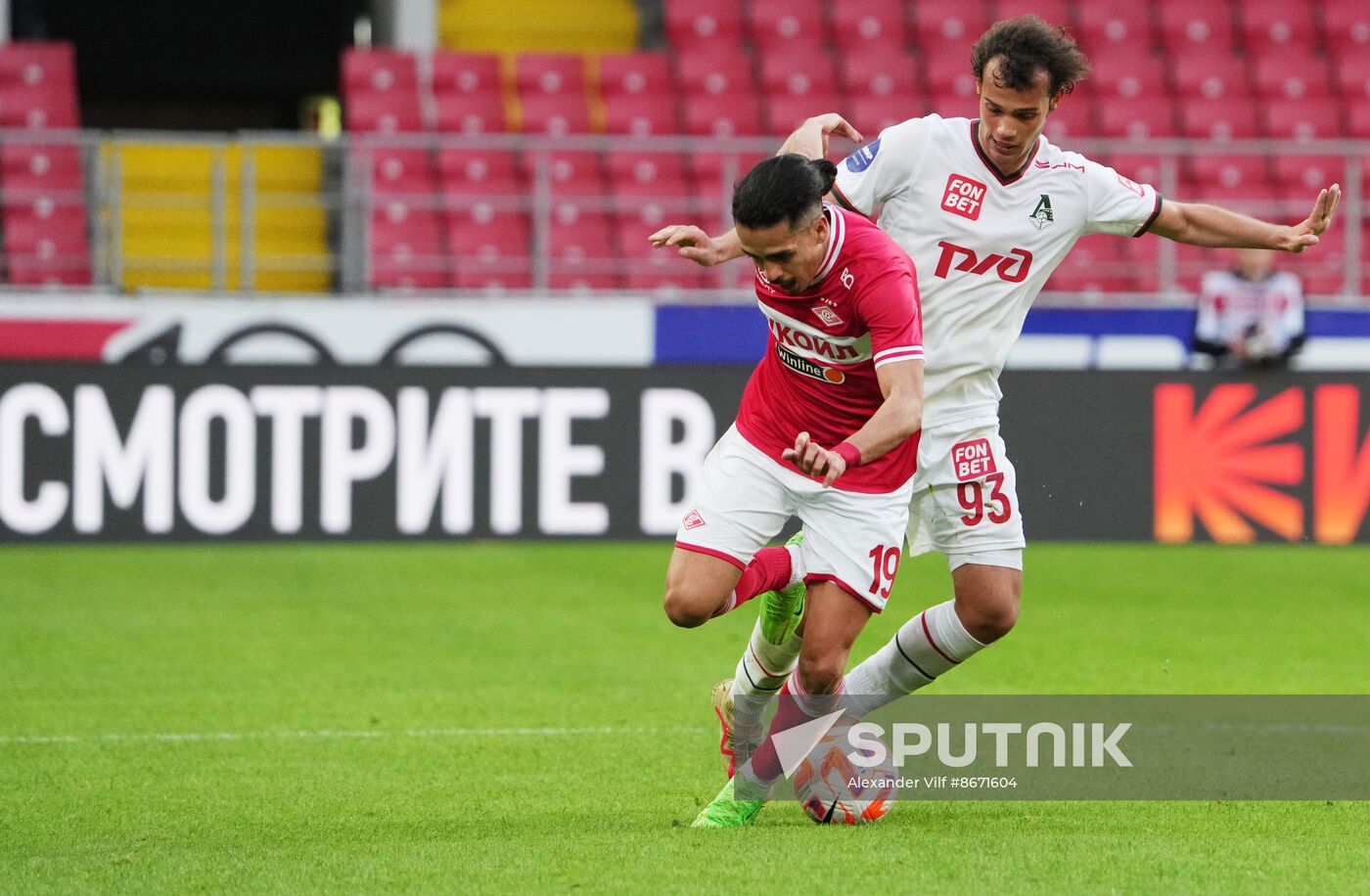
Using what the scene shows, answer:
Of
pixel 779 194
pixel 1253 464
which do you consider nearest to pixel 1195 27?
pixel 1253 464

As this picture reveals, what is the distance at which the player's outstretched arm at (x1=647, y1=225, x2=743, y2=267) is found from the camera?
16.8 ft

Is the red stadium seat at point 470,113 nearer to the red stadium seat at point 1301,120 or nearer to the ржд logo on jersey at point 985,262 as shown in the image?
the red stadium seat at point 1301,120

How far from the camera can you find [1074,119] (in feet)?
54.5

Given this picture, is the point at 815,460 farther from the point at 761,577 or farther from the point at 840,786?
the point at 840,786

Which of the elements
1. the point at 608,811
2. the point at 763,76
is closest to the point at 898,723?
the point at 608,811

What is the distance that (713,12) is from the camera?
1728 centimetres

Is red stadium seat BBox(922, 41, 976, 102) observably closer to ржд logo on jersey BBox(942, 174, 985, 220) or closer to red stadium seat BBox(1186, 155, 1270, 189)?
red stadium seat BBox(1186, 155, 1270, 189)

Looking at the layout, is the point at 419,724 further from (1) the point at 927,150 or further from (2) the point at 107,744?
(1) the point at 927,150

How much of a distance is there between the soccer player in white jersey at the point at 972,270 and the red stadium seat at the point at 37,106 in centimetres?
1130

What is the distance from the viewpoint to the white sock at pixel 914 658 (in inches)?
215

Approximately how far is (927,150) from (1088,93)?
39.1 feet

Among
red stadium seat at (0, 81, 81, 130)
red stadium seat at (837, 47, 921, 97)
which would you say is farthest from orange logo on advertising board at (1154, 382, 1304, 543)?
red stadium seat at (0, 81, 81, 130)

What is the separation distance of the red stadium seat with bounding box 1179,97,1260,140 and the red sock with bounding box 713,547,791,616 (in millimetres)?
12564

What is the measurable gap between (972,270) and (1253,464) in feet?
23.4
